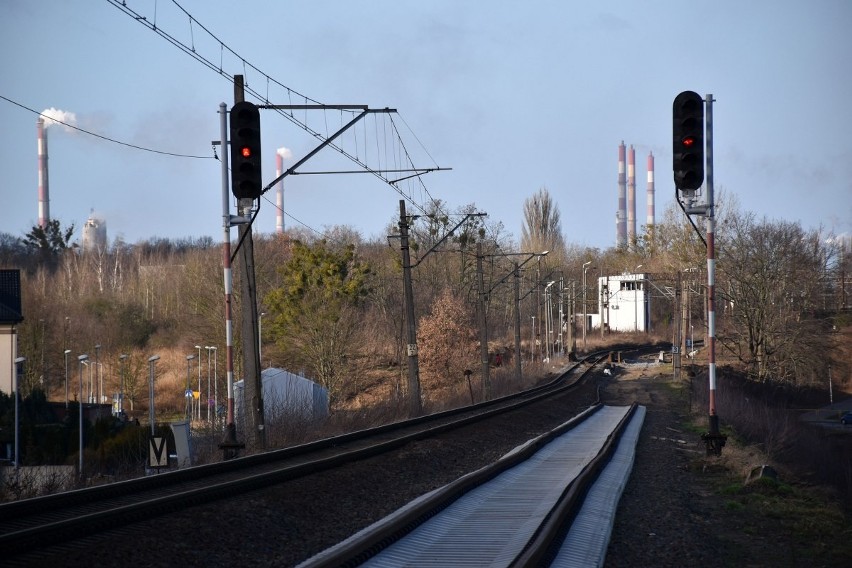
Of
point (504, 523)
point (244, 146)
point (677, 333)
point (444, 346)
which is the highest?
point (244, 146)

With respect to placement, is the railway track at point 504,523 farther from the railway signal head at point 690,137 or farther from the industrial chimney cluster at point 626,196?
the industrial chimney cluster at point 626,196

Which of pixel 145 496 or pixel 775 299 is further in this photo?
pixel 775 299

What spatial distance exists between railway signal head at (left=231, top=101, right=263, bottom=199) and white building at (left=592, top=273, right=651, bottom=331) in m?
89.0

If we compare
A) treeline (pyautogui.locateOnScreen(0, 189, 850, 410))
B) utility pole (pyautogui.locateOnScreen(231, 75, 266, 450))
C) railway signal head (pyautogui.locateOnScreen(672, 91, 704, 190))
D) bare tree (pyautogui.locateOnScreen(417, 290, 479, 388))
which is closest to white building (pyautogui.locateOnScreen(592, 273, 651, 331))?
treeline (pyautogui.locateOnScreen(0, 189, 850, 410))

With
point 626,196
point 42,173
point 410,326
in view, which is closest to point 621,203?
point 626,196

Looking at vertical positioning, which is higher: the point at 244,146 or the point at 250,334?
the point at 244,146

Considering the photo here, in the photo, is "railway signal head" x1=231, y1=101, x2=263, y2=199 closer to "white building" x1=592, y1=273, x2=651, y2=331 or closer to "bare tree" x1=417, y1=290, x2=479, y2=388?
"bare tree" x1=417, y1=290, x2=479, y2=388

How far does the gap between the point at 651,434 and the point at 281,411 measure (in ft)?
32.8

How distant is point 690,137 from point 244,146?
7826 millimetres

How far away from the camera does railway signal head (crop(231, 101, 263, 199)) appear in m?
16.2

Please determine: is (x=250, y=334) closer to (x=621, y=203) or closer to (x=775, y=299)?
(x=775, y=299)

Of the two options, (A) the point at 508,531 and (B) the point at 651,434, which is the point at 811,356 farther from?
(A) the point at 508,531

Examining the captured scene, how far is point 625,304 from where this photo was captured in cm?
10944

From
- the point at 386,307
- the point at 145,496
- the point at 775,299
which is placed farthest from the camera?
the point at 386,307
